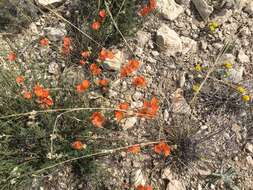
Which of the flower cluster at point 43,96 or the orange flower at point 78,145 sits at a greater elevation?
the flower cluster at point 43,96

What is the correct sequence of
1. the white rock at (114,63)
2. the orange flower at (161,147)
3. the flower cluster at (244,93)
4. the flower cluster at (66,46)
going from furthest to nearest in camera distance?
the white rock at (114,63)
the flower cluster at (244,93)
the flower cluster at (66,46)
the orange flower at (161,147)

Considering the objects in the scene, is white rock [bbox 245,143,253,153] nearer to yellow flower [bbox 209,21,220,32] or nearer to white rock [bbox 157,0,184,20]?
yellow flower [bbox 209,21,220,32]

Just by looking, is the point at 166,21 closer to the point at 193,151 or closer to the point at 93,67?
the point at 93,67

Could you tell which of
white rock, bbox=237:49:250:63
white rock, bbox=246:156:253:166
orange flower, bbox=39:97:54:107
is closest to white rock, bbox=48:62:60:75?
orange flower, bbox=39:97:54:107

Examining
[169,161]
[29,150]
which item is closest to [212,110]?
[169,161]

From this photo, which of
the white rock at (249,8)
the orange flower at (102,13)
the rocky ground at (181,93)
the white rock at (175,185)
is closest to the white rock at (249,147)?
the rocky ground at (181,93)

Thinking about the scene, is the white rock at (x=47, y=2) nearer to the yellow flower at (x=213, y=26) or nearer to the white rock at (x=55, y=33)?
the white rock at (x=55, y=33)

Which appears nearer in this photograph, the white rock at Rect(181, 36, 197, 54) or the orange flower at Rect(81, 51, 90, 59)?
the orange flower at Rect(81, 51, 90, 59)
